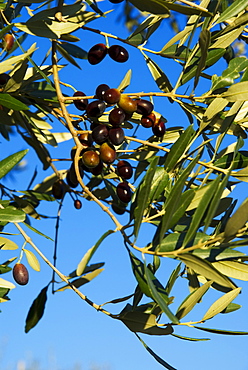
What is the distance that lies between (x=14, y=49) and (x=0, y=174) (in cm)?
34

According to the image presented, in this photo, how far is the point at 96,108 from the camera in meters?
1.15

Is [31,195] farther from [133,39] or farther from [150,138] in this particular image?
[133,39]

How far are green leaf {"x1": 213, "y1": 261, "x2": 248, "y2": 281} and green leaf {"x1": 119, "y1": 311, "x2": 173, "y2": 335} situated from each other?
14cm

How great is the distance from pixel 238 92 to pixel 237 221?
290mm

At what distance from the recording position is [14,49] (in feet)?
4.28

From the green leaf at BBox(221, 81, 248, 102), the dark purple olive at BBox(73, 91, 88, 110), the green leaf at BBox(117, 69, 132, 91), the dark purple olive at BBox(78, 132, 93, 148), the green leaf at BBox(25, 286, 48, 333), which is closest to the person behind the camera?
the green leaf at BBox(221, 81, 248, 102)

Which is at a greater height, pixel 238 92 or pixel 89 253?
pixel 238 92

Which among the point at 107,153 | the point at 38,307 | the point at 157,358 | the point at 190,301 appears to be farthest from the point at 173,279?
the point at 38,307

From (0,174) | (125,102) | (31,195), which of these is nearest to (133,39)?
(125,102)

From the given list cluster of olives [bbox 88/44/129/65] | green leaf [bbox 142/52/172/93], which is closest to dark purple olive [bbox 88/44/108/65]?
cluster of olives [bbox 88/44/129/65]

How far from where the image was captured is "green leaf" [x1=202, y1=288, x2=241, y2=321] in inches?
36.0

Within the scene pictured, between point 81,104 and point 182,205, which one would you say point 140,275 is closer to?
point 182,205

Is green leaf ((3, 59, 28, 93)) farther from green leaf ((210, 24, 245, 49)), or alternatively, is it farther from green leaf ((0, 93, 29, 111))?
green leaf ((210, 24, 245, 49))

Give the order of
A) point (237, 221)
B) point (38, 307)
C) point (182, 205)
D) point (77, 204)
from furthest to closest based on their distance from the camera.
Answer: point (77, 204) → point (38, 307) → point (182, 205) → point (237, 221)
